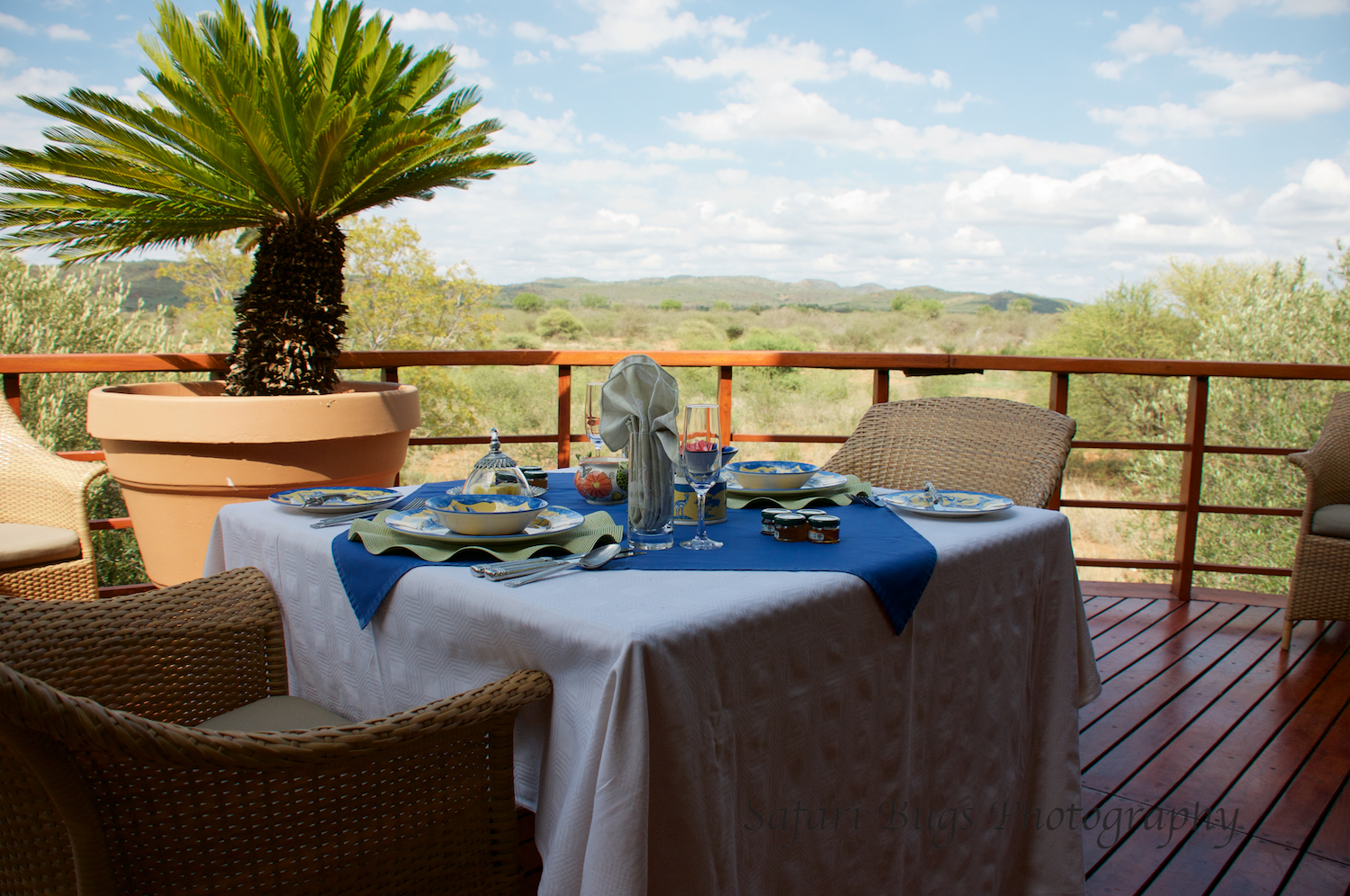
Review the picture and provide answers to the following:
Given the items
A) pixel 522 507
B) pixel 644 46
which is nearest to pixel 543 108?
pixel 644 46

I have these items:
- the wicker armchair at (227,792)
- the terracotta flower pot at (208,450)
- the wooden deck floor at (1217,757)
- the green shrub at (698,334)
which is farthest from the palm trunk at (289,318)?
the green shrub at (698,334)

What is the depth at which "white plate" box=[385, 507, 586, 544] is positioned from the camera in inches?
47.3

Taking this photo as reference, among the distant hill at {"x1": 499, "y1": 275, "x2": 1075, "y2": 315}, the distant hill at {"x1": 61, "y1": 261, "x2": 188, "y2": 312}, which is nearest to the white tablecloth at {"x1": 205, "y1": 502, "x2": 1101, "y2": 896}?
the distant hill at {"x1": 61, "y1": 261, "x2": 188, "y2": 312}

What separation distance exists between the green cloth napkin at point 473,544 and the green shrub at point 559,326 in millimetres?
18517

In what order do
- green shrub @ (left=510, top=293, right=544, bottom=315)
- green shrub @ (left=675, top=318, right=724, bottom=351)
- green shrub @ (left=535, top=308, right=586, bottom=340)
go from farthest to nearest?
green shrub @ (left=510, top=293, right=544, bottom=315)
green shrub @ (left=535, top=308, right=586, bottom=340)
green shrub @ (left=675, top=318, right=724, bottom=351)

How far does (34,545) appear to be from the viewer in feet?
7.52

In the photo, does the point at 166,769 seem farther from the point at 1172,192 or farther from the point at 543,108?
the point at 1172,192

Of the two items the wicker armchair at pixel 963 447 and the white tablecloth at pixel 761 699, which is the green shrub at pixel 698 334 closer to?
the wicker armchair at pixel 963 447

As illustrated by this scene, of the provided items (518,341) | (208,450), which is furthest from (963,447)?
(518,341)

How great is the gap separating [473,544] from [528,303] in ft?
64.8

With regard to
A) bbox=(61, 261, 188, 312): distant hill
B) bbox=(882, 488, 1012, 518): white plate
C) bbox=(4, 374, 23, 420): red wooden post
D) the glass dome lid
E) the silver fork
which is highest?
bbox=(61, 261, 188, 312): distant hill

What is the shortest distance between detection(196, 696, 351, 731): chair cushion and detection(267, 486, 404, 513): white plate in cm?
31

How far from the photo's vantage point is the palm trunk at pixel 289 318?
10.5 feet

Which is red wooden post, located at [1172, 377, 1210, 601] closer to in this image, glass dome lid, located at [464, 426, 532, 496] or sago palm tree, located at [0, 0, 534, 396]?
glass dome lid, located at [464, 426, 532, 496]
